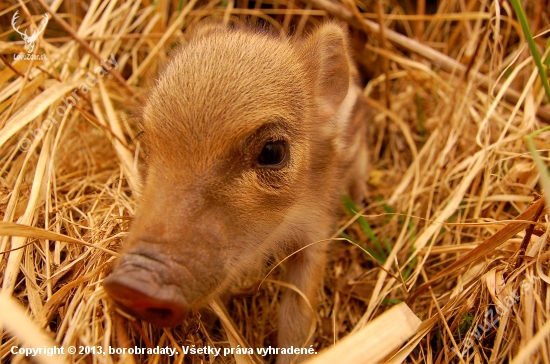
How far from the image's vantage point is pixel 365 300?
2482mm

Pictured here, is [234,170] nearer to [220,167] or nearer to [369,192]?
[220,167]

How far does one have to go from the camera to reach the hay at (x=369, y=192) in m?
1.74

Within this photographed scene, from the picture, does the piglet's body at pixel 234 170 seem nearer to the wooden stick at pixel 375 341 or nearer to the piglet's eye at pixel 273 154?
the piglet's eye at pixel 273 154

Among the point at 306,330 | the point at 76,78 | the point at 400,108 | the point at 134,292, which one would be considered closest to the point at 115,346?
the point at 134,292

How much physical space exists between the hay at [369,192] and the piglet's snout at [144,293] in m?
0.20

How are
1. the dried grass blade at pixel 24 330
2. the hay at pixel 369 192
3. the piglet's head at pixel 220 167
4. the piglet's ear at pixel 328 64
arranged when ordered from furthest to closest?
the piglet's ear at pixel 328 64 < the hay at pixel 369 192 < the piglet's head at pixel 220 167 < the dried grass blade at pixel 24 330

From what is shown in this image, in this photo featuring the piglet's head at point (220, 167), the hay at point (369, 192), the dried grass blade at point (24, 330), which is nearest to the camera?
the dried grass blade at point (24, 330)

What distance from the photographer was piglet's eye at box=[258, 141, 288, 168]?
1.77 m

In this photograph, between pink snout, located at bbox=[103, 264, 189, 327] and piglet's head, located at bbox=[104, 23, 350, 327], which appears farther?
piglet's head, located at bbox=[104, 23, 350, 327]

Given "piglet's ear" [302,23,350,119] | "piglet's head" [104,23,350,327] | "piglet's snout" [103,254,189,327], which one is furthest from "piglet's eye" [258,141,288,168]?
"piglet's snout" [103,254,189,327]

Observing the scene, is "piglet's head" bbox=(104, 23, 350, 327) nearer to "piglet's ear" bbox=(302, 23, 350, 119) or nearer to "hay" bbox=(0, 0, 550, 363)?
"piglet's ear" bbox=(302, 23, 350, 119)

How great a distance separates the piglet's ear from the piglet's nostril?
1.17m

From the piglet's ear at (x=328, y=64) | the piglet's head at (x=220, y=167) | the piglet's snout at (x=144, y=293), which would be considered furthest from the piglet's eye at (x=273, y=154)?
the piglet's snout at (x=144, y=293)

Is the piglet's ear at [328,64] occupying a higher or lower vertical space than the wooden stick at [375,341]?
higher
